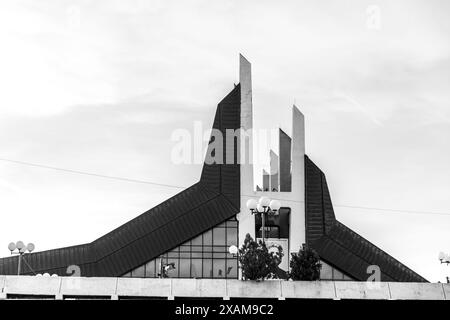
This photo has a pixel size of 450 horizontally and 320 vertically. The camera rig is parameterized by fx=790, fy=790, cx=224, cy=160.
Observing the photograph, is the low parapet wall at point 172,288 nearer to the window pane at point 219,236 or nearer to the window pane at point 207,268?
the window pane at point 207,268

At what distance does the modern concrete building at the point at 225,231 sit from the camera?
5281 cm

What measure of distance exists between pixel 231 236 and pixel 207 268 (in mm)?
2851

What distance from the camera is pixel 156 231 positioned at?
174 ft

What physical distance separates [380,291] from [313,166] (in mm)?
28304

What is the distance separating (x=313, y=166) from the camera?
55.1 metres

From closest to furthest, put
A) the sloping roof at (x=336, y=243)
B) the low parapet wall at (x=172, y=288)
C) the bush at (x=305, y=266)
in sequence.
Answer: the low parapet wall at (x=172, y=288)
the bush at (x=305, y=266)
the sloping roof at (x=336, y=243)

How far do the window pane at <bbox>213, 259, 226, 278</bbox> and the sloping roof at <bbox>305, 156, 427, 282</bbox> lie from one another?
5983 mm

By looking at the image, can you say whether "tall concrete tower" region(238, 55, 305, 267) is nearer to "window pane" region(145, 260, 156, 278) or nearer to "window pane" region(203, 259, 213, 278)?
"window pane" region(203, 259, 213, 278)

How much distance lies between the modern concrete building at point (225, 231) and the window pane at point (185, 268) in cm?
7

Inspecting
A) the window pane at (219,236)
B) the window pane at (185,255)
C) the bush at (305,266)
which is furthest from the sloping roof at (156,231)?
the bush at (305,266)
